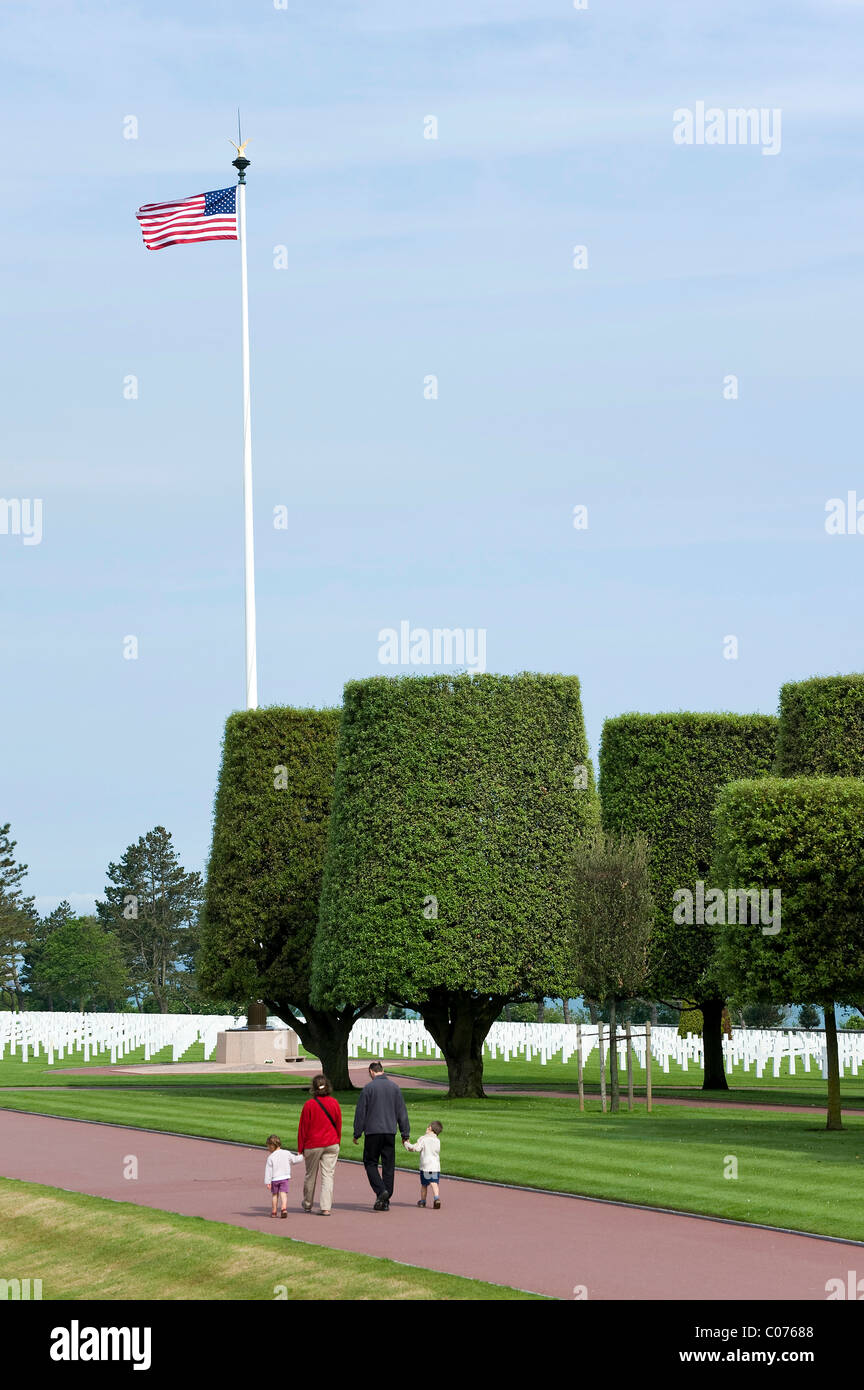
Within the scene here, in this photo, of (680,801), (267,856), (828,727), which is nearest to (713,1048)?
(680,801)

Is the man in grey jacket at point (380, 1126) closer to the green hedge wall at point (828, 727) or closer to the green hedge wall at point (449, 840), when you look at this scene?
the green hedge wall at point (449, 840)

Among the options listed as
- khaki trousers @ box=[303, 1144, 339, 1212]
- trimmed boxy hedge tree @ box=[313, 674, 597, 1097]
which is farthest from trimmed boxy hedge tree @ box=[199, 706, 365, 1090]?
khaki trousers @ box=[303, 1144, 339, 1212]

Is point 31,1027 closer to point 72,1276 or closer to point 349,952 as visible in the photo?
point 349,952

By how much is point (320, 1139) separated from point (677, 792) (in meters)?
22.9

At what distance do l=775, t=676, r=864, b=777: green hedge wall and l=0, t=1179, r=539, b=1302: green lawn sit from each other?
18851mm

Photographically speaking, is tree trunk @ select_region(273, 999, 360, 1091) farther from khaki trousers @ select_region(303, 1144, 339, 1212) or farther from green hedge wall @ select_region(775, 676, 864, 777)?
khaki trousers @ select_region(303, 1144, 339, 1212)

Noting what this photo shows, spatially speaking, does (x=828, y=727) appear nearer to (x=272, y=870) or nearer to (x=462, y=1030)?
(x=462, y=1030)

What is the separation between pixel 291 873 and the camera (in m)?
37.5

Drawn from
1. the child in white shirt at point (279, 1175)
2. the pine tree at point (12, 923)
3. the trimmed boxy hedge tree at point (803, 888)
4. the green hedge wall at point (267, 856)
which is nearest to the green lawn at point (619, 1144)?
the trimmed boxy hedge tree at point (803, 888)

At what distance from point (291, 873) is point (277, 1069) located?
39.8 feet

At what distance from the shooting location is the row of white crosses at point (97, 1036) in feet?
171

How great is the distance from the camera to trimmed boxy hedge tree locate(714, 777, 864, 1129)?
25938 mm
